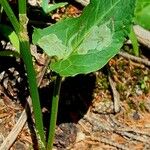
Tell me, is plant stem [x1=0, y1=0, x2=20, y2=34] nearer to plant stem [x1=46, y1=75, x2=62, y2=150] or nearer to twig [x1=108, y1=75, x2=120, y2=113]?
plant stem [x1=46, y1=75, x2=62, y2=150]

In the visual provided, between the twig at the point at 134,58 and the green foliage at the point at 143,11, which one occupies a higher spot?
the green foliage at the point at 143,11

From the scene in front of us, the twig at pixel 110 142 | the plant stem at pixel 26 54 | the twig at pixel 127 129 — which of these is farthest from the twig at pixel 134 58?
the plant stem at pixel 26 54

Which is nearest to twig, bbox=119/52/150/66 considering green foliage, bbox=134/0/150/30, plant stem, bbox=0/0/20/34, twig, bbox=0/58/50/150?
twig, bbox=0/58/50/150

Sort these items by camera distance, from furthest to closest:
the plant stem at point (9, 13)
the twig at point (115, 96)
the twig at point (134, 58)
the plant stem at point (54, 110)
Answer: the twig at point (134, 58), the twig at point (115, 96), the plant stem at point (54, 110), the plant stem at point (9, 13)

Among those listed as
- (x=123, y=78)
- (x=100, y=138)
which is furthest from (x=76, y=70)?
(x=123, y=78)

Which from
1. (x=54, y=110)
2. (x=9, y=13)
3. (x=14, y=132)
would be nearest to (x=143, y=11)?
(x=9, y=13)

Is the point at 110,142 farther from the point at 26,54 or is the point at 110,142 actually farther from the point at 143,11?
the point at 143,11

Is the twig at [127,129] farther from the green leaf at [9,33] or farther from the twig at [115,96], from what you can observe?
the green leaf at [9,33]
